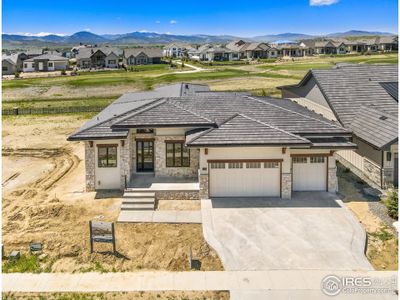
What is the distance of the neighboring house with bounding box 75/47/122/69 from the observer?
11219cm

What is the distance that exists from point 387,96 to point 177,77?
55684 mm

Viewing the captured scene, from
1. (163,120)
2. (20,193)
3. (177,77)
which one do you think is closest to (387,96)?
(163,120)

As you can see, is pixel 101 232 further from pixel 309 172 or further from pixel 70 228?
pixel 309 172

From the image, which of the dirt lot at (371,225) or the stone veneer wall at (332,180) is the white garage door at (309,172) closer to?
the stone veneer wall at (332,180)

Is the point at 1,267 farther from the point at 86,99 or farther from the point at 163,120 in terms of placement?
the point at 86,99

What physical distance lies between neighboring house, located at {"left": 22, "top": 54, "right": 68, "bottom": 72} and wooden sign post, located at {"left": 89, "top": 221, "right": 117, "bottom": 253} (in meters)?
105

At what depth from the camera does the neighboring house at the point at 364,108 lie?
68.5 ft

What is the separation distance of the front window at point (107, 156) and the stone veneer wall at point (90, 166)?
1.21 feet

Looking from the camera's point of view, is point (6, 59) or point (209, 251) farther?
point (6, 59)

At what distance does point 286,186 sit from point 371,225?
4.36 metres

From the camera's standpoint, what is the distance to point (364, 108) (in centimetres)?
2489

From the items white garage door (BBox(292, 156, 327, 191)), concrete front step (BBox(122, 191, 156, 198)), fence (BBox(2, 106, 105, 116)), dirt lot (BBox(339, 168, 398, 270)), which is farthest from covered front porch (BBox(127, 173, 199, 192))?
fence (BBox(2, 106, 105, 116))

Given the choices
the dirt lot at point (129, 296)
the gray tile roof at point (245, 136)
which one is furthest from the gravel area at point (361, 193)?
the dirt lot at point (129, 296)

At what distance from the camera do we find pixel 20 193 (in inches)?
830
